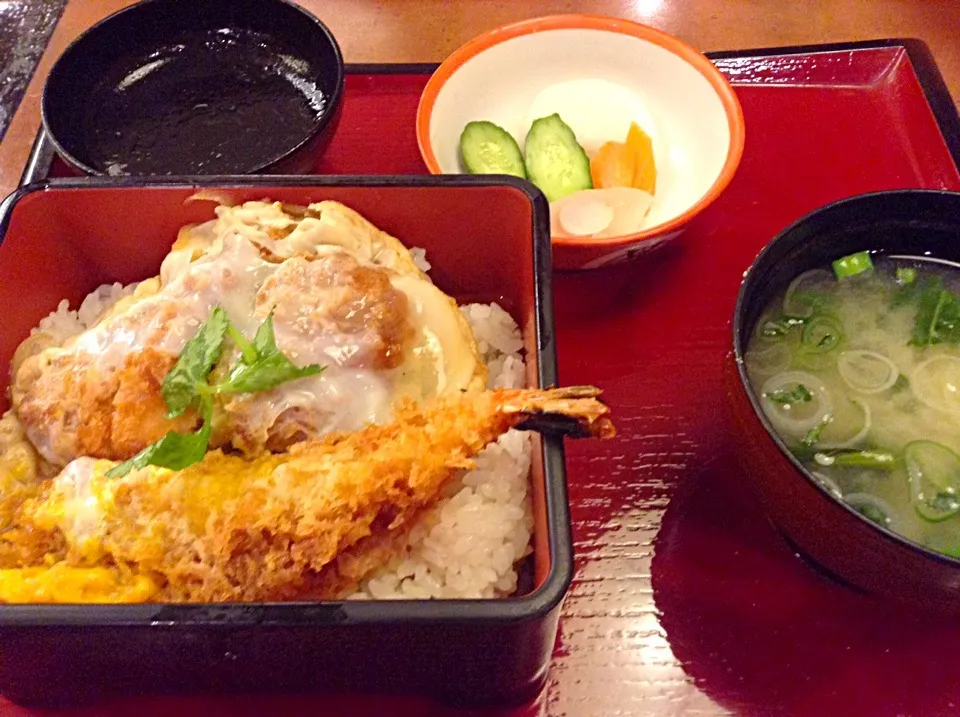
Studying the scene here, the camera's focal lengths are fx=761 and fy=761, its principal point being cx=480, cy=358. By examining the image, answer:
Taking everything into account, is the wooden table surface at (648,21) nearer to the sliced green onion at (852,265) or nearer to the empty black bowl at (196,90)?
the empty black bowl at (196,90)

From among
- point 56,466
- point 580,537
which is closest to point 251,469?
point 56,466

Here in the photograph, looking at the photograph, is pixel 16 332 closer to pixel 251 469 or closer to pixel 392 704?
pixel 251 469

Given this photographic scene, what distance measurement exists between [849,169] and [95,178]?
5.81 feet

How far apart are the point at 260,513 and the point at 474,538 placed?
0.36 metres

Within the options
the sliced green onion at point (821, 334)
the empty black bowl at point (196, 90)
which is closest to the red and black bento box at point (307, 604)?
the empty black bowl at point (196, 90)

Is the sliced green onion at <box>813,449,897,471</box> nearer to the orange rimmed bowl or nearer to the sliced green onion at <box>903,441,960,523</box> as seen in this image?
the sliced green onion at <box>903,441,960,523</box>

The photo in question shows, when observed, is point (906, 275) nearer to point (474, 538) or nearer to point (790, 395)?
point (790, 395)

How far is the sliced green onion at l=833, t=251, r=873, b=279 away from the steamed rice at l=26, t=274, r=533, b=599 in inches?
26.3

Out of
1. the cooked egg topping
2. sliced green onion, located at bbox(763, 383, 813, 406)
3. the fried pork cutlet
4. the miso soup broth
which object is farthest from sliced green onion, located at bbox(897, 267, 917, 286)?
the cooked egg topping

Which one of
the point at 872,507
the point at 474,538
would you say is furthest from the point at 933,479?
the point at 474,538

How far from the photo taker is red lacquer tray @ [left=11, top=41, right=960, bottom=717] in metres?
1.26

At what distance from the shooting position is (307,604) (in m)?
1.00

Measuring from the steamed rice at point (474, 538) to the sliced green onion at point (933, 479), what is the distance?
62cm

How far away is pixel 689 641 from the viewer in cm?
131
